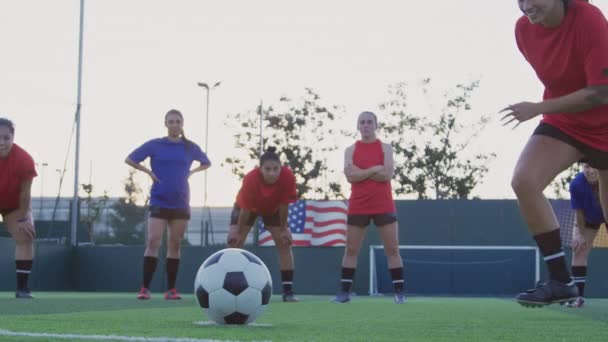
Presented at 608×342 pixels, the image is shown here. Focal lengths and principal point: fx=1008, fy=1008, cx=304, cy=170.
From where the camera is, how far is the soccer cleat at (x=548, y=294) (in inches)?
190

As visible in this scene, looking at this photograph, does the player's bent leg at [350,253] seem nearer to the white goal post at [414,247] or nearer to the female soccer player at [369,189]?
the female soccer player at [369,189]

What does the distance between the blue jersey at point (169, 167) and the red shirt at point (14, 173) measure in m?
1.25

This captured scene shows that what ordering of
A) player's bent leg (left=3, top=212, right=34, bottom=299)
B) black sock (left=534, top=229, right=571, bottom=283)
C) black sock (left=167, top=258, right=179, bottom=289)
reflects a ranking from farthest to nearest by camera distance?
1. black sock (left=167, top=258, right=179, bottom=289)
2. player's bent leg (left=3, top=212, right=34, bottom=299)
3. black sock (left=534, top=229, right=571, bottom=283)

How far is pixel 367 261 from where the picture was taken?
2008cm

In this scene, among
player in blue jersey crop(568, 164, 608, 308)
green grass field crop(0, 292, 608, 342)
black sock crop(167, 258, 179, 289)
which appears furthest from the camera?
black sock crop(167, 258, 179, 289)

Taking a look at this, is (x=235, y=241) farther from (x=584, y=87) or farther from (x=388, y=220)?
(x=584, y=87)

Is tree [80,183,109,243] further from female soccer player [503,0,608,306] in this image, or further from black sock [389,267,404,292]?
female soccer player [503,0,608,306]

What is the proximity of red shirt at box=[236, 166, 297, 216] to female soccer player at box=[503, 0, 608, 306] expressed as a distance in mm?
4822

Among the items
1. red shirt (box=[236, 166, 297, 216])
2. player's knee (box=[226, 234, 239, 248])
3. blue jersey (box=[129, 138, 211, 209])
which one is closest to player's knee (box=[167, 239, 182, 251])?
blue jersey (box=[129, 138, 211, 209])

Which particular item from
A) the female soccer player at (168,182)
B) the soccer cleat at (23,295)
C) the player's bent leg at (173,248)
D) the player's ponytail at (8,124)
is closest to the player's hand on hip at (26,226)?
the soccer cleat at (23,295)

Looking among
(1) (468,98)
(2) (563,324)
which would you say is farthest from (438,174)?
(2) (563,324)

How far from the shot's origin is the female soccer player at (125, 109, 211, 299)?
32.7 ft

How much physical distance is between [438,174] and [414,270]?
19.6 m

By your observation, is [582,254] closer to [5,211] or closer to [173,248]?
[173,248]
